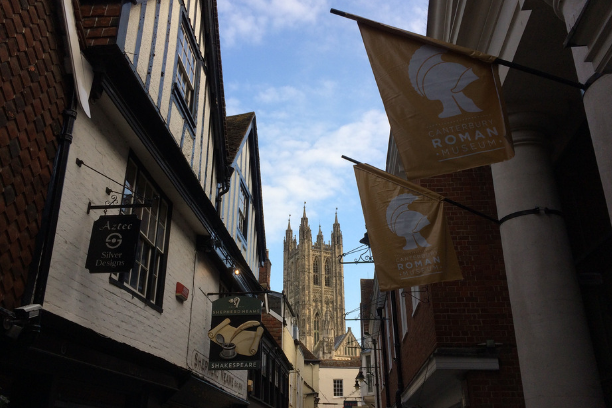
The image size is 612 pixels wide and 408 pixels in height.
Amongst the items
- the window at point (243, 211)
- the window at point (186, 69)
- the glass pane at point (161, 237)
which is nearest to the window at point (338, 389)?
the window at point (243, 211)

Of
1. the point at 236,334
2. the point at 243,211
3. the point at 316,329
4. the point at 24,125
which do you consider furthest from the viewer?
the point at 316,329

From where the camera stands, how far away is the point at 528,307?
18.5 feet

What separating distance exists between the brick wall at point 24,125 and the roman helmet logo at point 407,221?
412 cm

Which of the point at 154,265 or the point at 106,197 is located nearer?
the point at 106,197

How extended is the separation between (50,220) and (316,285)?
10469 centimetres

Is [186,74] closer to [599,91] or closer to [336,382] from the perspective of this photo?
[599,91]

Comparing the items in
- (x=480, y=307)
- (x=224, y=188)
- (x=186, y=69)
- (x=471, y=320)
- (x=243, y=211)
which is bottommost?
(x=471, y=320)

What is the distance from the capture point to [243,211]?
15.5 metres

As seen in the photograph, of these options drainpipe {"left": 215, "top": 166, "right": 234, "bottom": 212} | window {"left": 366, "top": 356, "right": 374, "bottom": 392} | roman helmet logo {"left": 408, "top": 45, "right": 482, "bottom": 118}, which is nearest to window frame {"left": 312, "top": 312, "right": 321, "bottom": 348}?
window {"left": 366, "top": 356, "right": 374, "bottom": 392}

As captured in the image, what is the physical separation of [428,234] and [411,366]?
5871 mm

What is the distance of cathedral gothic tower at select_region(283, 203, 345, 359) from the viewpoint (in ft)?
343

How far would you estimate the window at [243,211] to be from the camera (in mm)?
14930

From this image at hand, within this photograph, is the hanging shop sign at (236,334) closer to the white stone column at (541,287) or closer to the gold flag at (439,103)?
the white stone column at (541,287)

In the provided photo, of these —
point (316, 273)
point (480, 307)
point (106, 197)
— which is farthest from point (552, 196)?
point (316, 273)
